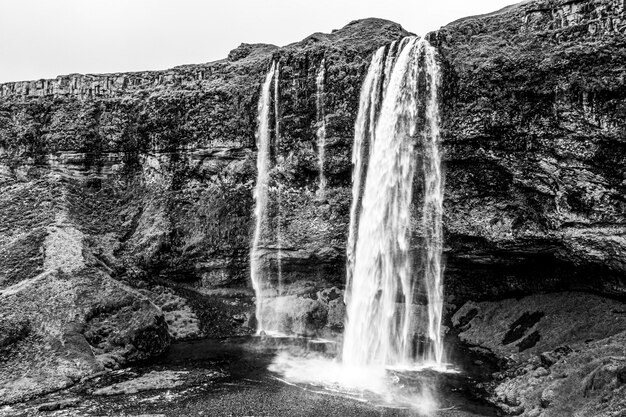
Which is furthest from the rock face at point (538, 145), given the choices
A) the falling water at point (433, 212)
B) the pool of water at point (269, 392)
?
the pool of water at point (269, 392)

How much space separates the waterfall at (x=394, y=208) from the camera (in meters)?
34.0

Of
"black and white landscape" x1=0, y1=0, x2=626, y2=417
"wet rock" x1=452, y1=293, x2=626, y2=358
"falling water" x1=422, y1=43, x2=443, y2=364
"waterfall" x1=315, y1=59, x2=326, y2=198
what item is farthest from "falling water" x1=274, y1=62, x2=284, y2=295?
"wet rock" x1=452, y1=293, x2=626, y2=358

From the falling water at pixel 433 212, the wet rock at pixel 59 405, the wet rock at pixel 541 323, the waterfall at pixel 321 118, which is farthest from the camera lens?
the waterfall at pixel 321 118

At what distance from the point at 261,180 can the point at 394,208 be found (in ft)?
43.0

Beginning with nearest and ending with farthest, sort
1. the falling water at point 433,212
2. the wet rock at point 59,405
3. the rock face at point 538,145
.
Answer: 1. the wet rock at point 59,405
2. the rock face at point 538,145
3. the falling water at point 433,212

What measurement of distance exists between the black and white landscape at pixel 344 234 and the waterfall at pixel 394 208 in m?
0.15

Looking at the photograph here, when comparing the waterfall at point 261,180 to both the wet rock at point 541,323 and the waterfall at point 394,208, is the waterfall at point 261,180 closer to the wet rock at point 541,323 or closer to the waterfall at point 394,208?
the waterfall at point 394,208

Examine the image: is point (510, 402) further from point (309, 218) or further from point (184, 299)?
point (184, 299)

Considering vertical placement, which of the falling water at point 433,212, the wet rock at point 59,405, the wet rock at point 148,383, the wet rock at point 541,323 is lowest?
the wet rock at point 59,405

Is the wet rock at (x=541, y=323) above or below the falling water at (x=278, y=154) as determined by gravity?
below

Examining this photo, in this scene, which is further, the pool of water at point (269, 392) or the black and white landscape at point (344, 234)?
the black and white landscape at point (344, 234)

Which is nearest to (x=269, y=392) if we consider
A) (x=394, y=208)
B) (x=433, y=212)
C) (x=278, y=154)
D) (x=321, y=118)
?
(x=394, y=208)

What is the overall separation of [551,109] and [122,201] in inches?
1533

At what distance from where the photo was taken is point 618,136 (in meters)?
27.9
